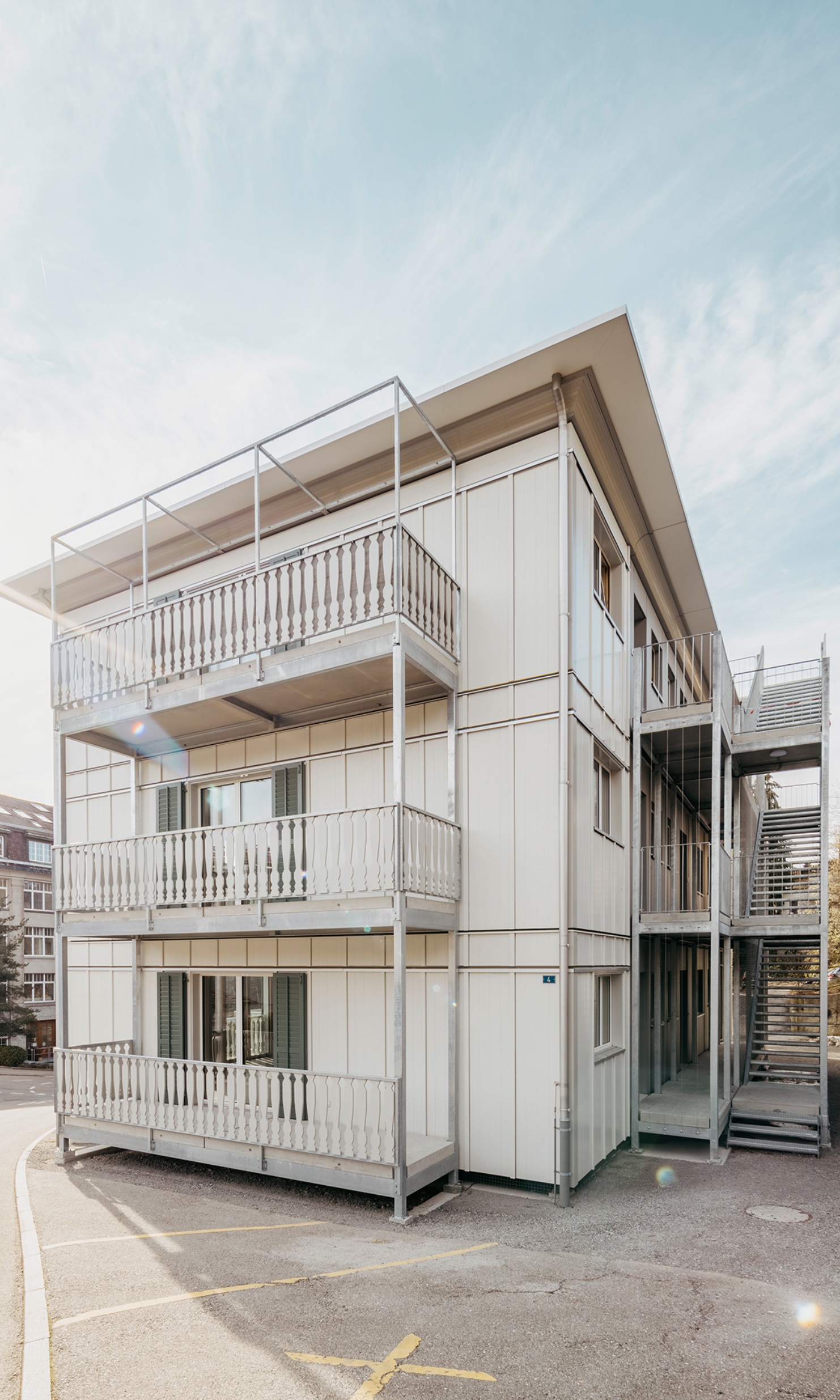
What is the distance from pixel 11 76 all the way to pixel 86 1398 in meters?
9.86

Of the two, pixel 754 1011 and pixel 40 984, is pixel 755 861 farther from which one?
pixel 40 984

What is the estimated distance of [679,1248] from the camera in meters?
7.19

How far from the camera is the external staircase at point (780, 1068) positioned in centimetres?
1116

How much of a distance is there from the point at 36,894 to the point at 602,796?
128 ft

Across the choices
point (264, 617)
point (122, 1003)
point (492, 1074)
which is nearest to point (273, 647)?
point (264, 617)

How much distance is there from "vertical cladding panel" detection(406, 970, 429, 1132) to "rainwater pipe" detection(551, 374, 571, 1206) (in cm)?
171

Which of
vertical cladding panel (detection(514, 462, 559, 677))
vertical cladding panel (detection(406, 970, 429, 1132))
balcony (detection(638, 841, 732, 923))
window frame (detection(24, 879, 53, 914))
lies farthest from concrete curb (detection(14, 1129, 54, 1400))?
window frame (detection(24, 879, 53, 914))

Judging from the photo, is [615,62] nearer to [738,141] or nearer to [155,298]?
[738,141]

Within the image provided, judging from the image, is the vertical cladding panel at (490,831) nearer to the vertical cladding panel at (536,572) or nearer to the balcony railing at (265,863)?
the balcony railing at (265,863)

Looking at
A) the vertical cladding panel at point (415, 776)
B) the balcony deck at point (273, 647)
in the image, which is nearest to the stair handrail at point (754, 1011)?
the vertical cladding panel at point (415, 776)

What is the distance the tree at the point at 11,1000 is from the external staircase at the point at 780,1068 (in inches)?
1053

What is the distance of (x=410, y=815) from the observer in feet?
28.3

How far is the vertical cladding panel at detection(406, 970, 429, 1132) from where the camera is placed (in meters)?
9.52

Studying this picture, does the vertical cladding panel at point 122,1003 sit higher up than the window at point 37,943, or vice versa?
the vertical cladding panel at point 122,1003
